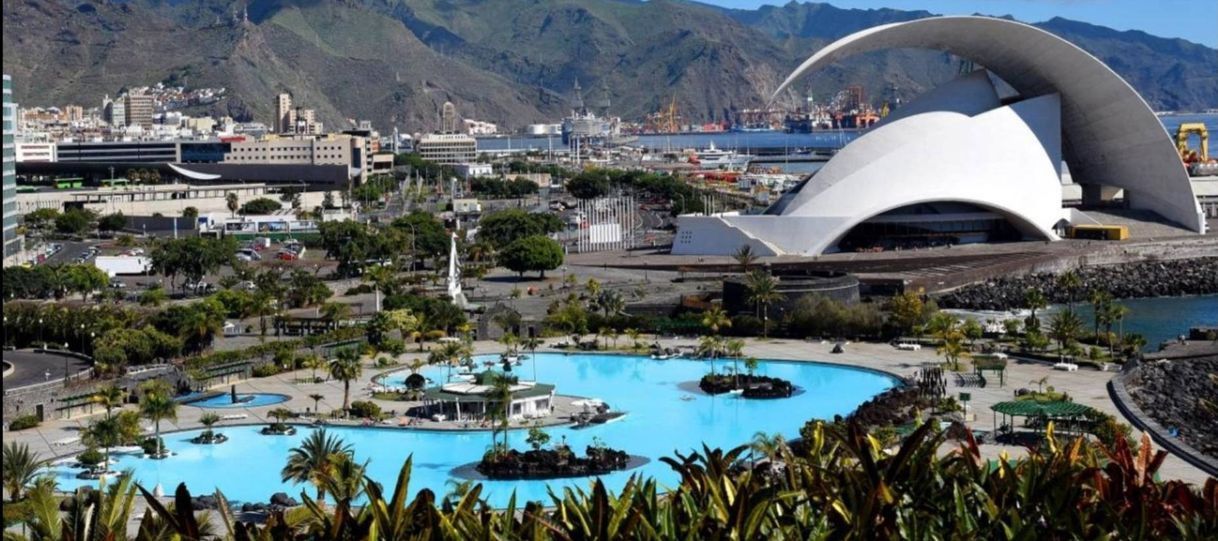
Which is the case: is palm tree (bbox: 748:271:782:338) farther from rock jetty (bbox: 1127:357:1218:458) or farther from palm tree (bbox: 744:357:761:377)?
rock jetty (bbox: 1127:357:1218:458)

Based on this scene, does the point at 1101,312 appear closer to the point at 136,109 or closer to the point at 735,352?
the point at 735,352

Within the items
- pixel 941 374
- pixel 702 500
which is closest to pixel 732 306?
pixel 941 374

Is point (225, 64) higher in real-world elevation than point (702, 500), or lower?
higher

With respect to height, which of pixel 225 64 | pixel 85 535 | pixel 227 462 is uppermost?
pixel 225 64

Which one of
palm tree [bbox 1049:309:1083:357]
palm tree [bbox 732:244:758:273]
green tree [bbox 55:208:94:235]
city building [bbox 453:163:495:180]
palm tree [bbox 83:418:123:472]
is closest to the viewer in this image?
palm tree [bbox 83:418:123:472]

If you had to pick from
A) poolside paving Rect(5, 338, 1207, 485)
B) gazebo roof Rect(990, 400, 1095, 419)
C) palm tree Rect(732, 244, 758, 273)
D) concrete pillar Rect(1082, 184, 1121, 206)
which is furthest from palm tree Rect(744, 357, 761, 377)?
concrete pillar Rect(1082, 184, 1121, 206)

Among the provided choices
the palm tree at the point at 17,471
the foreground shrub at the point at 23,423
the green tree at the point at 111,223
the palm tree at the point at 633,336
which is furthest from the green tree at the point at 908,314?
the green tree at the point at 111,223

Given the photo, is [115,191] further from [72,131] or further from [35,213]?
[72,131]
